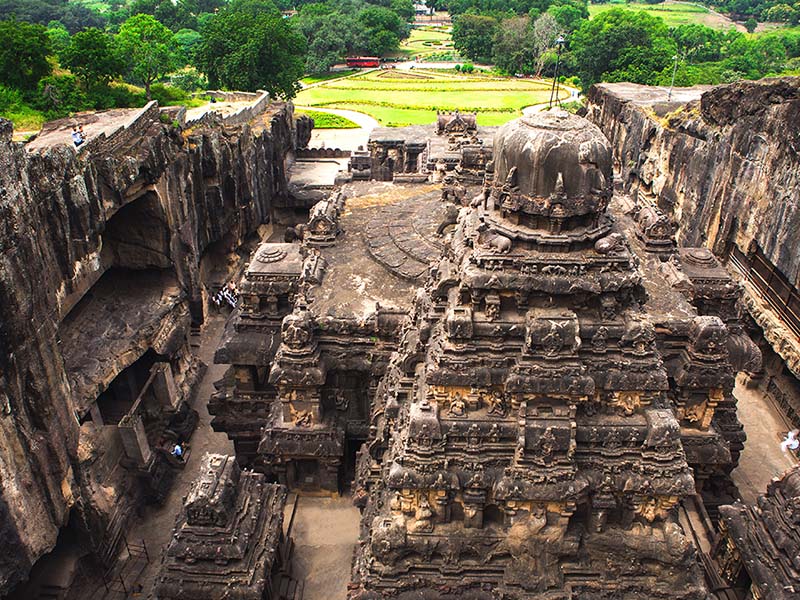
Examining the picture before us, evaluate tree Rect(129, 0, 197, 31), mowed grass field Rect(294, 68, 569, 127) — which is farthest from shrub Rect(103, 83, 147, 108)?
tree Rect(129, 0, 197, 31)

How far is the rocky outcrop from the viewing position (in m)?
25.8

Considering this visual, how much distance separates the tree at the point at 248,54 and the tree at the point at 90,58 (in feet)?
63.8

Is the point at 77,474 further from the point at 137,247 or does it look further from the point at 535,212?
the point at 535,212

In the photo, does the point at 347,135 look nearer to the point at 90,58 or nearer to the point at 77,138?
the point at 90,58

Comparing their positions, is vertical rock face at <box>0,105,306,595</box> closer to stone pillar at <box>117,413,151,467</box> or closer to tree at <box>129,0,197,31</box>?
stone pillar at <box>117,413,151,467</box>

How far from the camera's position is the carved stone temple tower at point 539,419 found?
39.5ft

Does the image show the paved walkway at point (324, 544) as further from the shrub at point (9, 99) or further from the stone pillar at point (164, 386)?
the shrub at point (9, 99)

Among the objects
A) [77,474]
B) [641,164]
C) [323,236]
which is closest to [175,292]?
[323,236]

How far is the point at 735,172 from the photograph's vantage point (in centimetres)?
3069

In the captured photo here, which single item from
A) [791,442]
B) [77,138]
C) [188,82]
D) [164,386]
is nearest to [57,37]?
[188,82]

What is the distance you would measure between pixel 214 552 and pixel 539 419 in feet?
26.2

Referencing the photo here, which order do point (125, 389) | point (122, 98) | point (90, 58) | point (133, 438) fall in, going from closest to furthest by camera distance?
point (133, 438), point (125, 389), point (90, 58), point (122, 98)

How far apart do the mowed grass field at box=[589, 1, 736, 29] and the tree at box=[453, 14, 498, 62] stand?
42399mm

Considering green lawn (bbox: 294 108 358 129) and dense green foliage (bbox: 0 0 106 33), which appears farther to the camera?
dense green foliage (bbox: 0 0 106 33)
